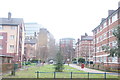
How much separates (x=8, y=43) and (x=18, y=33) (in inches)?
135

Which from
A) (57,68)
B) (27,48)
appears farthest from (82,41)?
(57,68)

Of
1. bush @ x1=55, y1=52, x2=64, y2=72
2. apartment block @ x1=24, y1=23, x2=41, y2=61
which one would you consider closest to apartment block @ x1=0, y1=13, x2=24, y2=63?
bush @ x1=55, y1=52, x2=64, y2=72

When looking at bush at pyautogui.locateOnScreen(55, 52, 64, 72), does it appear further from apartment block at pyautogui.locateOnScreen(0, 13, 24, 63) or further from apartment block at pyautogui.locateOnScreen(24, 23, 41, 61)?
apartment block at pyautogui.locateOnScreen(24, 23, 41, 61)

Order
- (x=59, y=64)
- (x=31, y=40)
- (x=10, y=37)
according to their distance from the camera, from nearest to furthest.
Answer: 1. (x=59, y=64)
2. (x=10, y=37)
3. (x=31, y=40)

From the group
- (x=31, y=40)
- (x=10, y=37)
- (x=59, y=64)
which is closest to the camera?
(x=59, y=64)

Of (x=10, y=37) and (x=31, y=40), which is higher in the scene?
(x=31, y=40)

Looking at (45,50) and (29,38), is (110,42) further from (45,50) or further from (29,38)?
(29,38)

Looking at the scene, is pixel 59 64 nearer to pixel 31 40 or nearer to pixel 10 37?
pixel 10 37

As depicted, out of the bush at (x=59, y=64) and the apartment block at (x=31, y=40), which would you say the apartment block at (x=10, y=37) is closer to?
the bush at (x=59, y=64)

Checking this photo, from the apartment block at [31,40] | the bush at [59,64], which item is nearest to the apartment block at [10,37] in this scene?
the bush at [59,64]

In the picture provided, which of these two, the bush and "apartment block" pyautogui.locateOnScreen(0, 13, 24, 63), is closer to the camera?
the bush

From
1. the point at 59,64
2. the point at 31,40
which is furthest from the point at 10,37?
the point at 31,40

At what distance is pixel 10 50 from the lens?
4719 cm

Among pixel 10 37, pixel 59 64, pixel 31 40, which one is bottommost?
pixel 59 64
